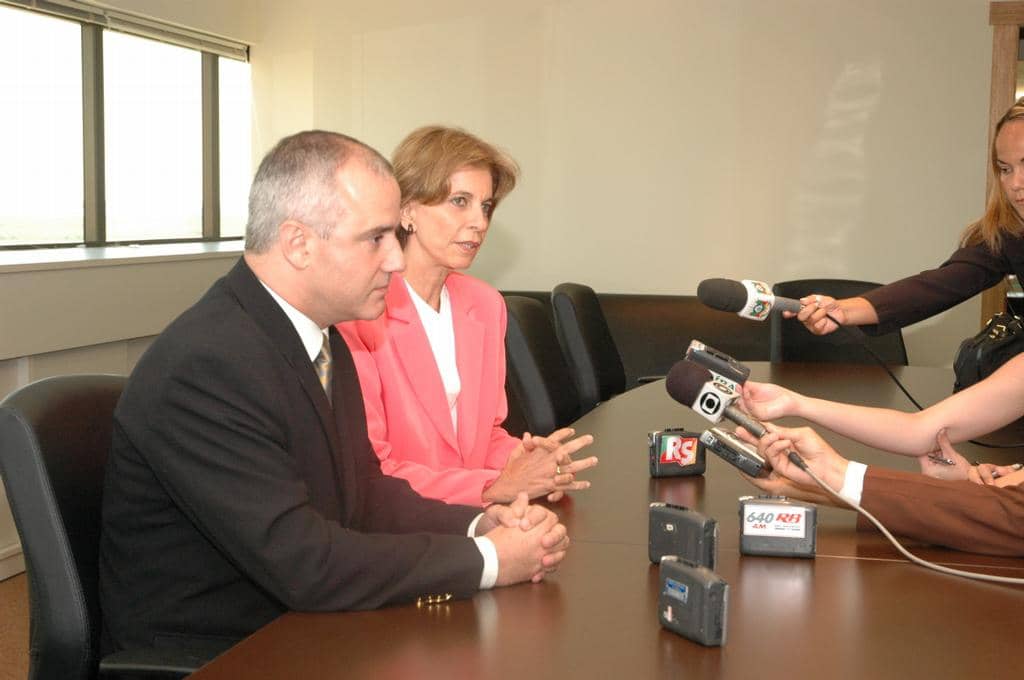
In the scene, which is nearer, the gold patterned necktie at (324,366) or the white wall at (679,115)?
the gold patterned necktie at (324,366)

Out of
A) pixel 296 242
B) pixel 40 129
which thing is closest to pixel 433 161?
pixel 296 242

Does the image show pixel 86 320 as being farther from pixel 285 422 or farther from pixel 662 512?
pixel 662 512

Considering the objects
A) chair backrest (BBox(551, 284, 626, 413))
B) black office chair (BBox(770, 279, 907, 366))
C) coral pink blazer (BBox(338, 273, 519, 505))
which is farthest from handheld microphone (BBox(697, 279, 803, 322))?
black office chair (BBox(770, 279, 907, 366))

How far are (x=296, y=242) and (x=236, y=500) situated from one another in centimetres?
46

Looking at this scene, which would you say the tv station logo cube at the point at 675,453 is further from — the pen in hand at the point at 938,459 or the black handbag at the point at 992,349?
the black handbag at the point at 992,349

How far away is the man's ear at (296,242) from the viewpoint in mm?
1952

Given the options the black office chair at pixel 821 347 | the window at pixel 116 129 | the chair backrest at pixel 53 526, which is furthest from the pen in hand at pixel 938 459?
the window at pixel 116 129

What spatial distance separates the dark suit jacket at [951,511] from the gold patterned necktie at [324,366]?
0.93 meters

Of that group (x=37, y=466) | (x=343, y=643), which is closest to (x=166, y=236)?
(x=37, y=466)

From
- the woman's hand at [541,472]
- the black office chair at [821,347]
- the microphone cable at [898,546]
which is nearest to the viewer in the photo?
the microphone cable at [898,546]

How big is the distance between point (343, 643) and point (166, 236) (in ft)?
16.6

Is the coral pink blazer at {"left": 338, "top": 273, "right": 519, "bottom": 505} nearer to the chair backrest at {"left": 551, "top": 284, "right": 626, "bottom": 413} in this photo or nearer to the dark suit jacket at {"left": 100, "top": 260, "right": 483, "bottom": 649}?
the dark suit jacket at {"left": 100, "top": 260, "right": 483, "bottom": 649}

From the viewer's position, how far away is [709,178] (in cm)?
652

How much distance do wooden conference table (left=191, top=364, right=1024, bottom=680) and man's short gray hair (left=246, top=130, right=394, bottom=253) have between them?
2.12ft
